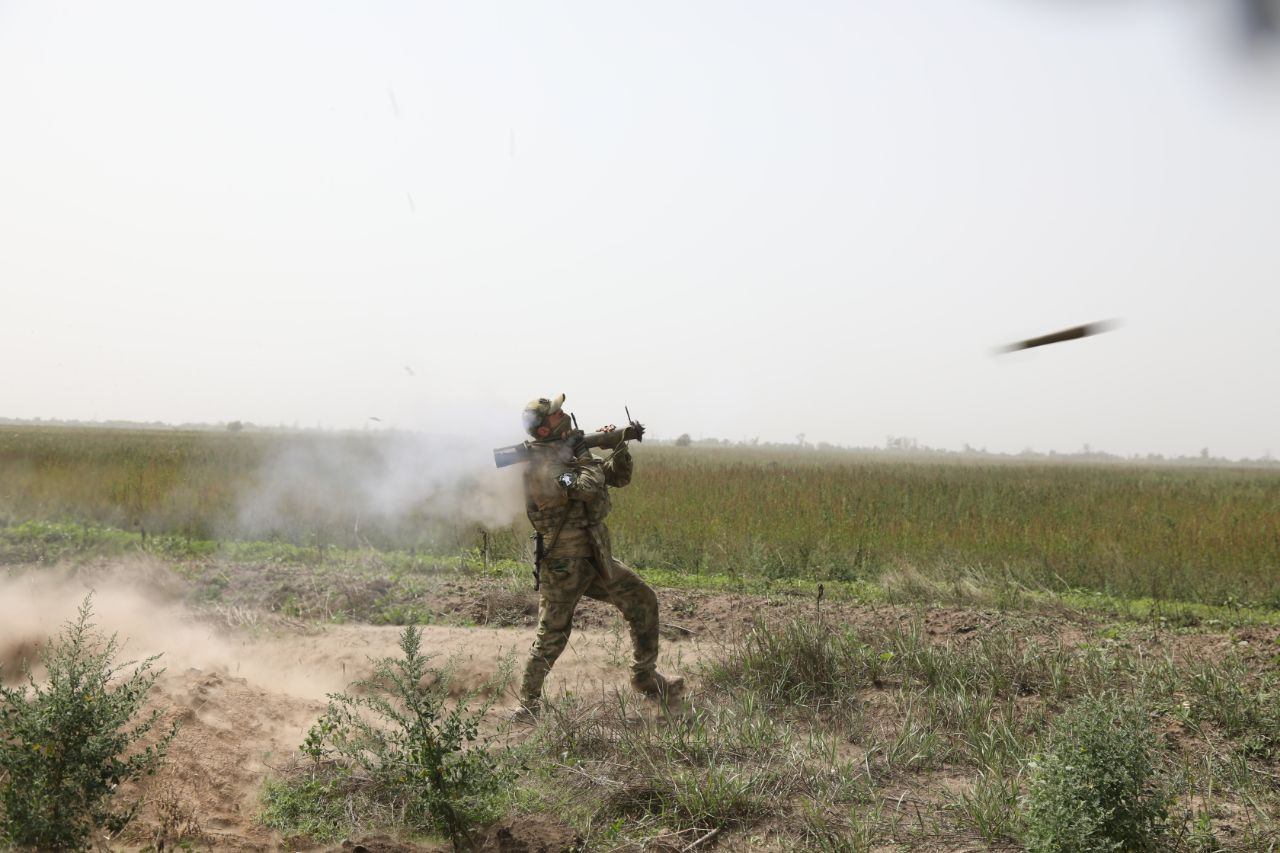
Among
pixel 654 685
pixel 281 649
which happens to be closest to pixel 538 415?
pixel 654 685

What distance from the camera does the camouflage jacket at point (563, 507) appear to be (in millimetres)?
5738

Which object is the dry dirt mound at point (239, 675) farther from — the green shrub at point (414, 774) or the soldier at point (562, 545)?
the soldier at point (562, 545)

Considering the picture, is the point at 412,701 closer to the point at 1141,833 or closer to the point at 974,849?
the point at 974,849

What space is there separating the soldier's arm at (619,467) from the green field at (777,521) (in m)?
1.63

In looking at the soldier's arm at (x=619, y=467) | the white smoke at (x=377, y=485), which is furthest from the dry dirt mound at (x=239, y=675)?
the soldier's arm at (x=619, y=467)

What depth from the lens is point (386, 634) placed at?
25.4 ft

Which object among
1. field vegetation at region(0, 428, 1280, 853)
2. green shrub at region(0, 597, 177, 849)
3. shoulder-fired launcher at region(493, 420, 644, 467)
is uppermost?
shoulder-fired launcher at region(493, 420, 644, 467)

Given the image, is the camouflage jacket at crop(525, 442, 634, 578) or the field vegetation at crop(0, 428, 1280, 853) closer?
the field vegetation at crop(0, 428, 1280, 853)

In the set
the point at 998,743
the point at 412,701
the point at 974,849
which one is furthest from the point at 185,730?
the point at 998,743

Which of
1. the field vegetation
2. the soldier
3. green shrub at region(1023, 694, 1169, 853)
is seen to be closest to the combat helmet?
the soldier

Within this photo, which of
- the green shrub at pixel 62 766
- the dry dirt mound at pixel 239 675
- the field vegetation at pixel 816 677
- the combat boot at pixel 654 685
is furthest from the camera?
the combat boot at pixel 654 685

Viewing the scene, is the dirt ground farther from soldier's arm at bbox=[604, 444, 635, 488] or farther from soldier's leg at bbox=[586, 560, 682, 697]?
soldier's arm at bbox=[604, 444, 635, 488]

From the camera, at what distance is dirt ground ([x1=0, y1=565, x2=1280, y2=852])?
14.3 feet

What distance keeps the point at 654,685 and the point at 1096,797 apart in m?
2.83
